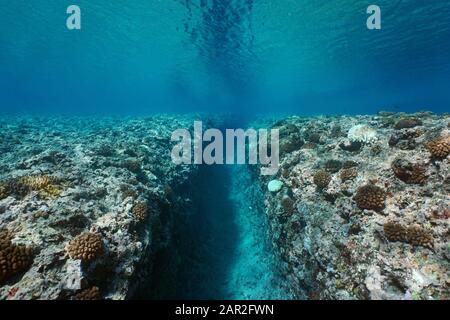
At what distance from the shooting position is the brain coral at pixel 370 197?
686 cm

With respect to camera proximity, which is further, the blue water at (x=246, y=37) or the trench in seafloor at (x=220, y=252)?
the blue water at (x=246, y=37)

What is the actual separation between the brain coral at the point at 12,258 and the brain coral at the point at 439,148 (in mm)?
10226

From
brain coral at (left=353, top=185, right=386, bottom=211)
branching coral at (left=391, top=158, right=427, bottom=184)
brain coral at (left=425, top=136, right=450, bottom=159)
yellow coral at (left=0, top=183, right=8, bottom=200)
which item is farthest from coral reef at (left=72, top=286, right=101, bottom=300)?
brain coral at (left=425, top=136, right=450, bottom=159)

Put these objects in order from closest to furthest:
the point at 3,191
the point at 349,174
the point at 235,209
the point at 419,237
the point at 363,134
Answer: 1. the point at 419,237
2. the point at 3,191
3. the point at 349,174
4. the point at 363,134
5. the point at 235,209

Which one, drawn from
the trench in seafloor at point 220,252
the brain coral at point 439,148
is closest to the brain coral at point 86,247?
the trench in seafloor at point 220,252

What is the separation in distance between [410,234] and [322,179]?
10.6ft

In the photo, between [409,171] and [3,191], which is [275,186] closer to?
[409,171]

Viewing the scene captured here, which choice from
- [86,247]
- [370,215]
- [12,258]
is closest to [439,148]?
[370,215]

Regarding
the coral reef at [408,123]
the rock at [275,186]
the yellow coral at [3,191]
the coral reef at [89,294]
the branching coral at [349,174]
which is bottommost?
the coral reef at [89,294]

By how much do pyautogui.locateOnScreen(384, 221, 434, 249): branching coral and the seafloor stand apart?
0.9 inches

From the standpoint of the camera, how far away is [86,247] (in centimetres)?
577

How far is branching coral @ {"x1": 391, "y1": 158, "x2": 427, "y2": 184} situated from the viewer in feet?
22.7

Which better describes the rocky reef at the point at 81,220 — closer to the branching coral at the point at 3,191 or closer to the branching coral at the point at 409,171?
the branching coral at the point at 3,191

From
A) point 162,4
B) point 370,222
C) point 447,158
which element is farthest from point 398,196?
point 162,4
